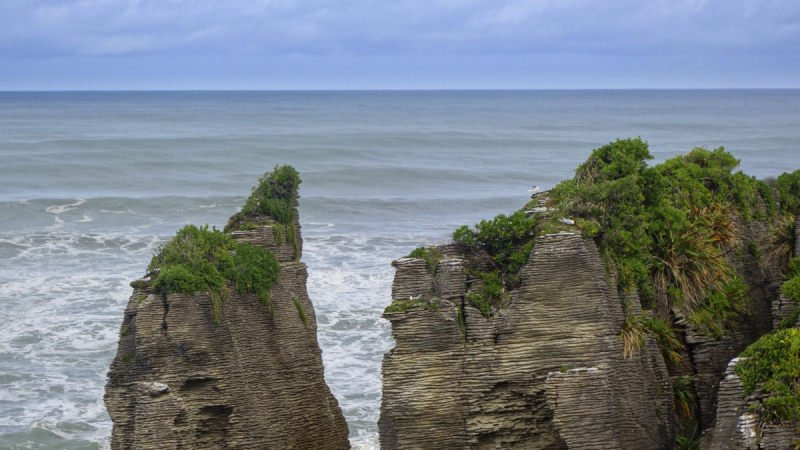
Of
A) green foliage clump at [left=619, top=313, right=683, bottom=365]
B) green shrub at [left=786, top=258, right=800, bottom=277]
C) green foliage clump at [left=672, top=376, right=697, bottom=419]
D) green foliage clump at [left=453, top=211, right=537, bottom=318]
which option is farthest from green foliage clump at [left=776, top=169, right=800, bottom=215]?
green foliage clump at [left=453, top=211, right=537, bottom=318]

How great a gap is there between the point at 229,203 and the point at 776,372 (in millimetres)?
41947

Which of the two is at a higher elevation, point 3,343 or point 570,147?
point 570,147

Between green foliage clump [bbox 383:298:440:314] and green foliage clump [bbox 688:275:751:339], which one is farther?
green foliage clump [bbox 688:275:751:339]

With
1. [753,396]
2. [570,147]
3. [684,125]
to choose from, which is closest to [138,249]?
[753,396]

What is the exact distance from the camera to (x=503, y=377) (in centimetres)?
1263

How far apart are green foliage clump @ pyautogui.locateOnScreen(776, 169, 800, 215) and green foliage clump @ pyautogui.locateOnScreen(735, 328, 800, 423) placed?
8372mm

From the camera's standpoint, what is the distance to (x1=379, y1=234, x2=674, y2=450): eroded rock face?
1262 cm

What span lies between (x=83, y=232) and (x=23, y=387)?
19478 millimetres

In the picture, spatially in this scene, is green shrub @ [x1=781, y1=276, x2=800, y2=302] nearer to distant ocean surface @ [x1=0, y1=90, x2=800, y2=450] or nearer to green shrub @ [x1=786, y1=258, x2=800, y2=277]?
green shrub @ [x1=786, y1=258, x2=800, y2=277]

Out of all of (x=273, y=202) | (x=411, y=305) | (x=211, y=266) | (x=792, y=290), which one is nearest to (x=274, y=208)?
(x=273, y=202)

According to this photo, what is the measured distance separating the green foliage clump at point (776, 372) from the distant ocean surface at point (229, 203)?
5.66 meters

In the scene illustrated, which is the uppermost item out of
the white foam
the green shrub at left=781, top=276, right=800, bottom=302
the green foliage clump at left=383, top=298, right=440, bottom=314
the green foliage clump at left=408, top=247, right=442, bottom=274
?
the green foliage clump at left=408, top=247, right=442, bottom=274

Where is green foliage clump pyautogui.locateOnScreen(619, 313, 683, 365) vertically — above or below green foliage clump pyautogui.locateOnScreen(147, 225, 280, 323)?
below

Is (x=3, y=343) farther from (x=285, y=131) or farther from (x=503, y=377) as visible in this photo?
(x=285, y=131)
